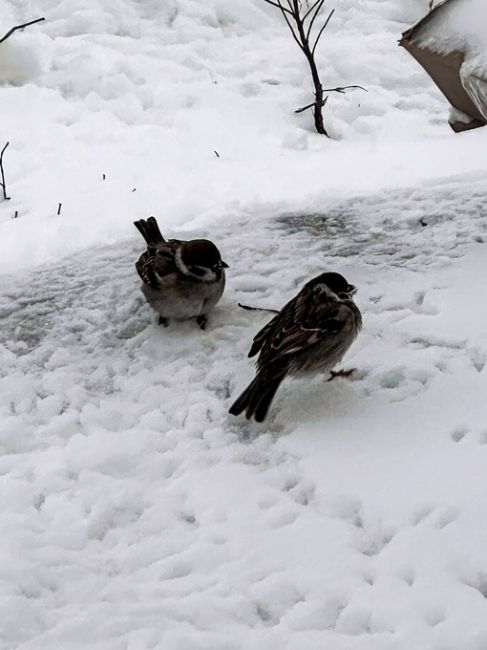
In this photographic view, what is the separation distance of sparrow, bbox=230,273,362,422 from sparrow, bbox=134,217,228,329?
59cm

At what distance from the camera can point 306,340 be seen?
11.0 feet

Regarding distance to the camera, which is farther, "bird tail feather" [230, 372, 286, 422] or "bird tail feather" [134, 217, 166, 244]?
"bird tail feather" [134, 217, 166, 244]

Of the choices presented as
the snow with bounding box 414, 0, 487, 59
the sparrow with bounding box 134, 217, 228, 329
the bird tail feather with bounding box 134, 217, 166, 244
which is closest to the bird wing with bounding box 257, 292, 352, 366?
the sparrow with bounding box 134, 217, 228, 329

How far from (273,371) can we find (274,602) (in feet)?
3.61

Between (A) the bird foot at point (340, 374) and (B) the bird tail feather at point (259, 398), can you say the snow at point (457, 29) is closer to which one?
(A) the bird foot at point (340, 374)

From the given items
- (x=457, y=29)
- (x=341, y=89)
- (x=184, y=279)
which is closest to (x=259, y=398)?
(x=184, y=279)

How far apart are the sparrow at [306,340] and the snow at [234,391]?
0.50ft

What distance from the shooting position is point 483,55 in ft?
19.3

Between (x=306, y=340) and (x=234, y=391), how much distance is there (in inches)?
18.3

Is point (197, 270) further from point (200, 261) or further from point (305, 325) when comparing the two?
point (305, 325)

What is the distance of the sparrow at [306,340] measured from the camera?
3305 millimetres

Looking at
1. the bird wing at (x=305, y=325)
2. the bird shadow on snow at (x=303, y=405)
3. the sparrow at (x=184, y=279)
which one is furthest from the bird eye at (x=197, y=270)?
the bird shadow on snow at (x=303, y=405)

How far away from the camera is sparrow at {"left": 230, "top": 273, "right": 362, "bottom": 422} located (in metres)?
3.30

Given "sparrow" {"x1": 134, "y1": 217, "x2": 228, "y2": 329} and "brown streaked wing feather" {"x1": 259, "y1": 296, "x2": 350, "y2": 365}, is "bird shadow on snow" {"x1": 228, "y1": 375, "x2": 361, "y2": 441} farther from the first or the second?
"sparrow" {"x1": 134, "y1": 217, "x2": 228, "y2": 329}
